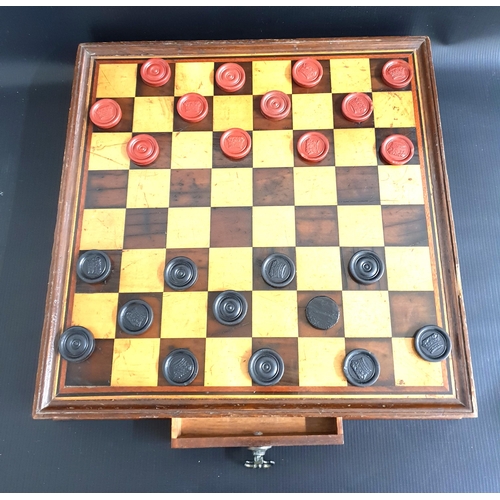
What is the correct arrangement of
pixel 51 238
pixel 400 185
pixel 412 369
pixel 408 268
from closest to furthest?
pixel 412 369 → pixel 408 268 → pixel 400 185 → pixel 51 238

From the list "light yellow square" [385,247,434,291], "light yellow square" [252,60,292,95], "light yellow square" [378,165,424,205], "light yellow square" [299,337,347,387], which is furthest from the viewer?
"light yellow square" [252,60,292,95]

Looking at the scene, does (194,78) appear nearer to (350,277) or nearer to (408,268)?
(350,277)

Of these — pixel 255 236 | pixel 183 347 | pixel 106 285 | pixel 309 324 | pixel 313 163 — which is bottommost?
pixel 183 347

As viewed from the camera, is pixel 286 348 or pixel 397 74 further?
pixel 397 74

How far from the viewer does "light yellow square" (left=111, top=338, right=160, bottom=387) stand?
2.01 metres

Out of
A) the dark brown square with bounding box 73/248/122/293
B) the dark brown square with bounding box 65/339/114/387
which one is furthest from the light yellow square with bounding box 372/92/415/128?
the dark brown square with bounding box 65/339/114/387

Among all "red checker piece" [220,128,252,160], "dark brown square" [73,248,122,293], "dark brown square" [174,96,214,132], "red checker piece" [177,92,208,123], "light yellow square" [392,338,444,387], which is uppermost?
"red checker piece" [177,92,208,123]

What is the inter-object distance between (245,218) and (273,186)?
0.76ft

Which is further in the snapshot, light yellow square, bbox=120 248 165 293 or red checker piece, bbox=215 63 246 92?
red checker piece, bbox=215 63 246 92

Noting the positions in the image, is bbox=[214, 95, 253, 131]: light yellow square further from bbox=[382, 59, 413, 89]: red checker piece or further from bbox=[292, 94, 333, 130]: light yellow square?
bbox=[382, 59, 413, 89]: red checker piece

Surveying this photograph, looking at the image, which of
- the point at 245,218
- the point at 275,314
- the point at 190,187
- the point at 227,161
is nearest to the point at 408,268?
the point at 275,314

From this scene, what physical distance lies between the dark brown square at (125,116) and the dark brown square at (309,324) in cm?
134

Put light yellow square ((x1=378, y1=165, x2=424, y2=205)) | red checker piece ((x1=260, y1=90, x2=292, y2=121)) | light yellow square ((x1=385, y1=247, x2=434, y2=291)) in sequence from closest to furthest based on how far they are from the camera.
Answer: light yellow square ((x1=385, y1=247, x2=434, y2=291)), light yellow square ((x1=378, y1=165, x2=424, y2=205)), red checker piece ((x1=260, y1=90, x2=292, y2=121))

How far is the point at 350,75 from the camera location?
2424 millimetres
